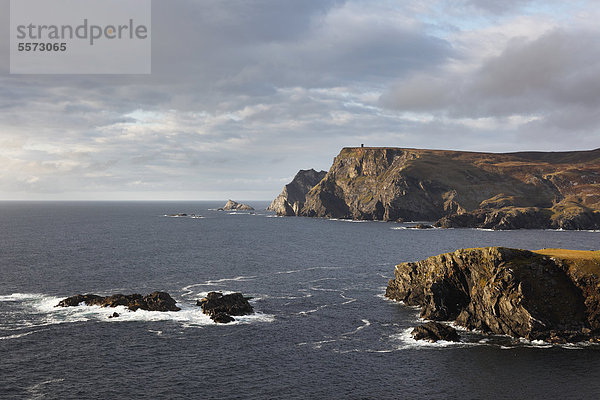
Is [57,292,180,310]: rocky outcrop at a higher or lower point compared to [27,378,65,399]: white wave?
higher

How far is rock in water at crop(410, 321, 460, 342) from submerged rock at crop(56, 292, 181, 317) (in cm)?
4466

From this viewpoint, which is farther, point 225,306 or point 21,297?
point 21,297

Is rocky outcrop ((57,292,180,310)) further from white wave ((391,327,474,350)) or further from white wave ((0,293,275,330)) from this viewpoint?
white wave ((391,327,474,350))

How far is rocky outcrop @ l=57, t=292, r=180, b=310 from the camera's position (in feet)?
283

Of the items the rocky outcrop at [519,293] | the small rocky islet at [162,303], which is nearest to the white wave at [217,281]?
the small rocky islet at [162,303]

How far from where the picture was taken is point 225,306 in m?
87.0

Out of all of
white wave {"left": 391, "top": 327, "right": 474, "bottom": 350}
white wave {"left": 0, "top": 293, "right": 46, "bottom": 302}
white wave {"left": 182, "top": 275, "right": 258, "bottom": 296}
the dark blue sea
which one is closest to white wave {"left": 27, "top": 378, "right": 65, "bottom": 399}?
the dark blue sea

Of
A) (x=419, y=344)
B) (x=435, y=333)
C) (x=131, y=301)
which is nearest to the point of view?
(x=419, y=344)

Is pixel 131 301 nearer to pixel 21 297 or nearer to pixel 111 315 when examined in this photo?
pixel 111 315

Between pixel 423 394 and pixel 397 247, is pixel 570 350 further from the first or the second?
pixel 397 247

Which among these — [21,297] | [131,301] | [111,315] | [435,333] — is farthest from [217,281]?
[435,333]

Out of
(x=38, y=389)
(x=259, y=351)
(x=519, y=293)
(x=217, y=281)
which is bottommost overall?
(x=259, y=351)

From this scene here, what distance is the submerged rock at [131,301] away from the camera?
86125 mm

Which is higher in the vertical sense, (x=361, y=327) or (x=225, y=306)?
(x=225, y=306)
